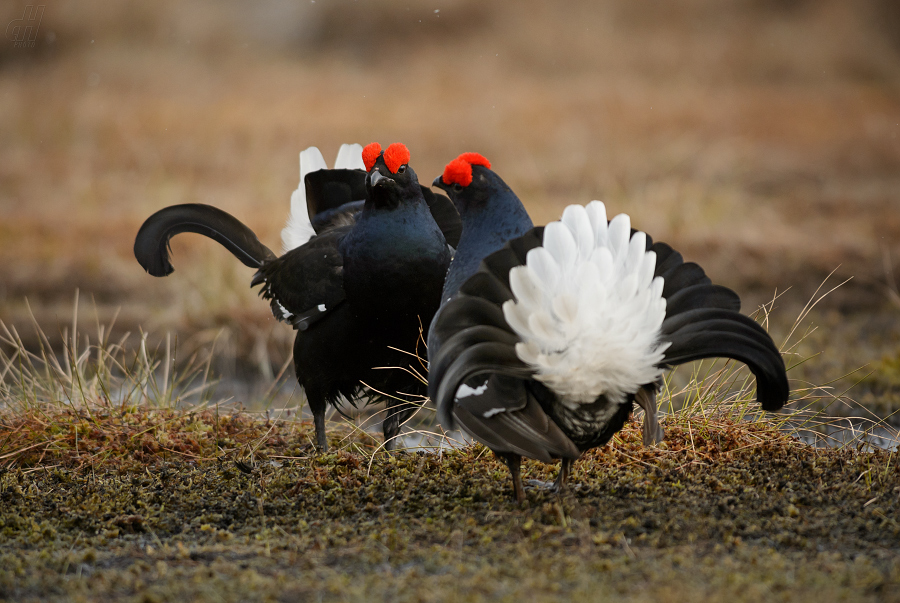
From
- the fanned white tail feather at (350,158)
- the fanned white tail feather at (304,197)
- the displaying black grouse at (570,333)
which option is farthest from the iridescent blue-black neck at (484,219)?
the fanned white tail feather at (350,158)

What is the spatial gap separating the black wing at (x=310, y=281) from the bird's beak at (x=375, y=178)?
1.48ft

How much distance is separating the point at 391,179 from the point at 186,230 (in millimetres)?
1476

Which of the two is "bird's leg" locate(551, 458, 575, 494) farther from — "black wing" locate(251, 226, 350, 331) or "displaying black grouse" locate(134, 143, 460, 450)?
"black wing" locate(251, 226, 350, 331)

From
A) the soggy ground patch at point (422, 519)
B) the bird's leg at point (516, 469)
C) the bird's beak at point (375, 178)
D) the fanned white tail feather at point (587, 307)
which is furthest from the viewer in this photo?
the bird's beak at point (375, 178)

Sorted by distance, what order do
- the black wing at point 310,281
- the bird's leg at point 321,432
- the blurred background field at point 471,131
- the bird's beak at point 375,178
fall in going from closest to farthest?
the bird's beak at point 375,178 < the black wing at point 310,281 < the bird's leg at point 321,432 < the blurred background field at point 471,131

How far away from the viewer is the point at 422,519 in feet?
9.71

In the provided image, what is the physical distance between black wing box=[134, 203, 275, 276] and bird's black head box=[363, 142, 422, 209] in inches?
46.8

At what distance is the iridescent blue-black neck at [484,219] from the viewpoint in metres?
3.20

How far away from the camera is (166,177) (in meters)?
10.8

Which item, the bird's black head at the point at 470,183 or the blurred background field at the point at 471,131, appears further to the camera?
the blurred background field at the point at 471,131

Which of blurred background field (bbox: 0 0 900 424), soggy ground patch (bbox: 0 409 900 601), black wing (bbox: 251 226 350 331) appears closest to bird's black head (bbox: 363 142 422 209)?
black wing (bbox: 251 226 350 331)

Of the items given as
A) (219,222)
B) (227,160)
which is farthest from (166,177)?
(219,222)

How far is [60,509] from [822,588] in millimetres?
2557

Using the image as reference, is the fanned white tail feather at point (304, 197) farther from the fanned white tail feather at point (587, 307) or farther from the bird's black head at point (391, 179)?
the fanned white tail feather at point (587, 307)
